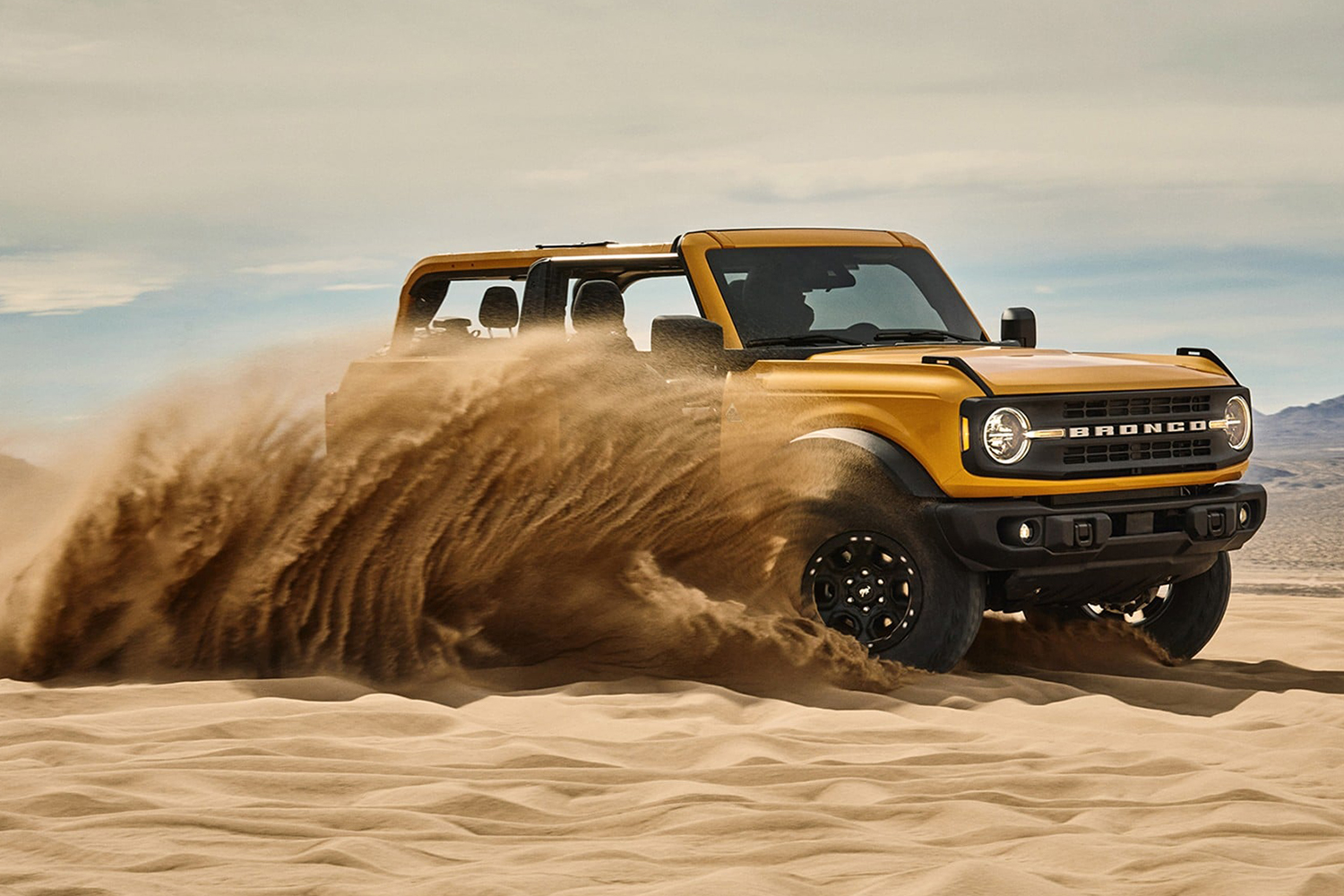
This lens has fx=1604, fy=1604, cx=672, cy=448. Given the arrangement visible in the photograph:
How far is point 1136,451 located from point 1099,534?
0.57 m

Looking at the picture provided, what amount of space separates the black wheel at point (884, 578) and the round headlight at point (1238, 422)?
1597 millimetres

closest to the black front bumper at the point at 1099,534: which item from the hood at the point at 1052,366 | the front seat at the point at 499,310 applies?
the hood at the point at 1052,366

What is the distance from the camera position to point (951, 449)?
683 cm

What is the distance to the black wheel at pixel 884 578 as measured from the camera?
22.5ft

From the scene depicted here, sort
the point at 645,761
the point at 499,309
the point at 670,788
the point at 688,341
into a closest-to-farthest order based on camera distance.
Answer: the point at 670,788, the point at 645,761, the point at 688,341, the point at 499,309

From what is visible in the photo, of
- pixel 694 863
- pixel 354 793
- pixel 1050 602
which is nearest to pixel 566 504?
pixel 1050 602

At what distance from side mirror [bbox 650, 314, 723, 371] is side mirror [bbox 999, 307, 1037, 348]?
6.93ft

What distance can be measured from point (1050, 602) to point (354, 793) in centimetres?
362

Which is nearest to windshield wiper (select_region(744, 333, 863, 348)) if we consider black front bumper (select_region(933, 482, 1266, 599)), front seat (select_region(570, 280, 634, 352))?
front seat (select_region(570, 280, 634, 352))

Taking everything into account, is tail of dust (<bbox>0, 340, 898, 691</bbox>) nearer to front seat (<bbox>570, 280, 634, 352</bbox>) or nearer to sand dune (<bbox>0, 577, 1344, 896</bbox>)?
front seat (<bbox>570, 280, 634, 352</bbox>)

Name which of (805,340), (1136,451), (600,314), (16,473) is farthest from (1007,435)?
(16,473)

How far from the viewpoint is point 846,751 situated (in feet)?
18.3

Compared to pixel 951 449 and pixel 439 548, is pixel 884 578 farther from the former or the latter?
pixel 439 548

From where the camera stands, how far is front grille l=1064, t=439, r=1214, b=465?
23.1ft
